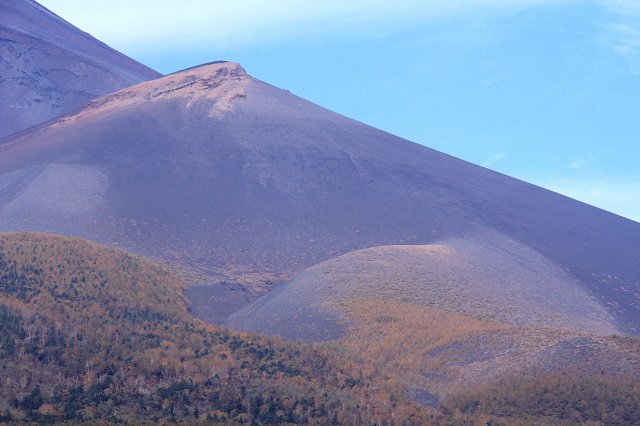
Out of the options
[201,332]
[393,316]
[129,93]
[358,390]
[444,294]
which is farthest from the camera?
[129,93]

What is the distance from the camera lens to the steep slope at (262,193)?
1937 inches

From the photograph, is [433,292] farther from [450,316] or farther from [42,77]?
[42,77]

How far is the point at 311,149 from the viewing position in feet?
214

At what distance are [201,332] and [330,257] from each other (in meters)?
20.2

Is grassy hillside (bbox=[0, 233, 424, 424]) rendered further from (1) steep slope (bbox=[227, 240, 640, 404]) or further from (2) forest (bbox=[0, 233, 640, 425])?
(1) steep slope (bbox=[227, 240, 640, 404])

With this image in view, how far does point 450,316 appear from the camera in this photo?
35344 mm

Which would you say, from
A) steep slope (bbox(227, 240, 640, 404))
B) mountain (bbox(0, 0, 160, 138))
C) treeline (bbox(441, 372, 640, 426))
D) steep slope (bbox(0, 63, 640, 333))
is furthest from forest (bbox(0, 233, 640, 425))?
mountain (bbox(0, 0, 160, 138))

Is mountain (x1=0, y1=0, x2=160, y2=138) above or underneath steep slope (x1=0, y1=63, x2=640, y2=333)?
above

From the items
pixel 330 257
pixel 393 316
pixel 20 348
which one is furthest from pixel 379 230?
pixel 20 348

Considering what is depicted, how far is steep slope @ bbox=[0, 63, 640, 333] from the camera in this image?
4919 cm

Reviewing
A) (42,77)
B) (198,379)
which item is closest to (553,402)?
(198,379)

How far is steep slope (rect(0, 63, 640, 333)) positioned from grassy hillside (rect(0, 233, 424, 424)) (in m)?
14.2

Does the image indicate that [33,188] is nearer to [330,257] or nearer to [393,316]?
[330,257]

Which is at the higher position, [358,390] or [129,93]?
[129,93]
